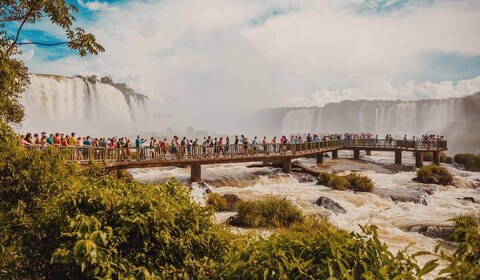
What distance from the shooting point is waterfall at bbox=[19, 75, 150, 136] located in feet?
161

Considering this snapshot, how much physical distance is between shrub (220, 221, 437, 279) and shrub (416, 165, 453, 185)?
1028 inches

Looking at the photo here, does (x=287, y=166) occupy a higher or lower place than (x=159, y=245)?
lower

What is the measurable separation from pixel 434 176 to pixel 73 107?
2005 inches

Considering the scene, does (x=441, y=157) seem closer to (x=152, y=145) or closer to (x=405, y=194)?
(x=405, y=194)

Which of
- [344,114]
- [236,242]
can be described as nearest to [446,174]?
[236,242]

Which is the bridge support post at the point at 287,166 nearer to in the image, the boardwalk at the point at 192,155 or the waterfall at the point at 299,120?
the boardwalk at the point at 192,155

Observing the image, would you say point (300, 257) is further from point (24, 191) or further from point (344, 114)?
point (344, 114)

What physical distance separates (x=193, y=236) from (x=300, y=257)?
1621 mm

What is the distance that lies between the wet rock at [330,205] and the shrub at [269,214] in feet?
9.83

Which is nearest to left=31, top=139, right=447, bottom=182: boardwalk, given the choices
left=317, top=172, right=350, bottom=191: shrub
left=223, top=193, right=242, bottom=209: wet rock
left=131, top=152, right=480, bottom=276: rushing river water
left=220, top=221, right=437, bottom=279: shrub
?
left=131, top=152, right=480, bottom=276: rushing river water

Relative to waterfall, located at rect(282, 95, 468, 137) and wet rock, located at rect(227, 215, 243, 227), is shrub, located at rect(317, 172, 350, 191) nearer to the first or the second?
wet rock, located at rect(227, 215, 243, 227)

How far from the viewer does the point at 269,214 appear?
47.6 feet

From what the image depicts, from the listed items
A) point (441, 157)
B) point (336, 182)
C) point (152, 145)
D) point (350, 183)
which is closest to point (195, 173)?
point (152, 145)

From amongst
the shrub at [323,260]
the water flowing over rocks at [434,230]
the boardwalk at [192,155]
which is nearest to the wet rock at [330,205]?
the water flowing over rocks at [434,230]
